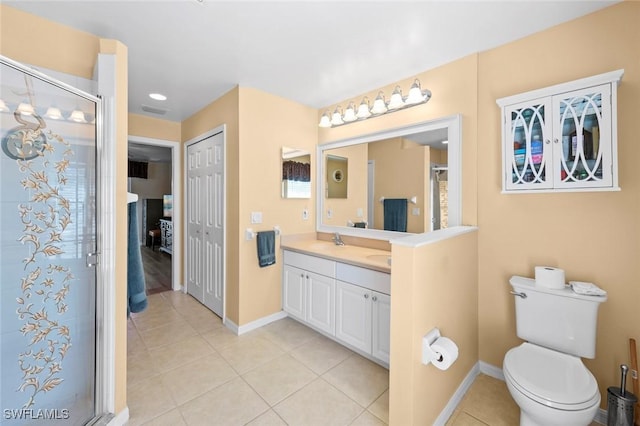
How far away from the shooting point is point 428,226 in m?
2.30

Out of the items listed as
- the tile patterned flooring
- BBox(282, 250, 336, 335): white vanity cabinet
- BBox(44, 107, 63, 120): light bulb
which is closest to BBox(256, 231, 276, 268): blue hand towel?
BBox(282, 250, 336, 335): white vanity cabinet

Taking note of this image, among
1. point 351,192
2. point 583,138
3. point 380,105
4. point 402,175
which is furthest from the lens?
point 351,192

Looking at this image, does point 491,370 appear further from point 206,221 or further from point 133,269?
point 206,221

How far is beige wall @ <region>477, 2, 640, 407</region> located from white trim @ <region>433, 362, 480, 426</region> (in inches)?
5.7

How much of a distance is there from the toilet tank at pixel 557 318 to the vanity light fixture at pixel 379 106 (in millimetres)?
1533

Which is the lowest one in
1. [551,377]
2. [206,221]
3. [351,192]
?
[551,377]

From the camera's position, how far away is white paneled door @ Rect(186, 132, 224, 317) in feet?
9.62

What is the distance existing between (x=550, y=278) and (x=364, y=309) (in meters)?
1.22

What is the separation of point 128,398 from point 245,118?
2.37 meters

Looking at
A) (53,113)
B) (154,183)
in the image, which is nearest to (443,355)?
(53,113)

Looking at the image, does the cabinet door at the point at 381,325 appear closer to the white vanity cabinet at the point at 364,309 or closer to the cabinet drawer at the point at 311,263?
the white vanity cabinet at the point at 364,309

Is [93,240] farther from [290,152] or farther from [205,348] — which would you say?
[290,152]

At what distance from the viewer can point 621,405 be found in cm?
139

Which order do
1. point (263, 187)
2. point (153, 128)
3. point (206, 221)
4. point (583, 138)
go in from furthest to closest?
point (153, 128)
point (206, 221)
point (263, 187)
point (583, 138)
